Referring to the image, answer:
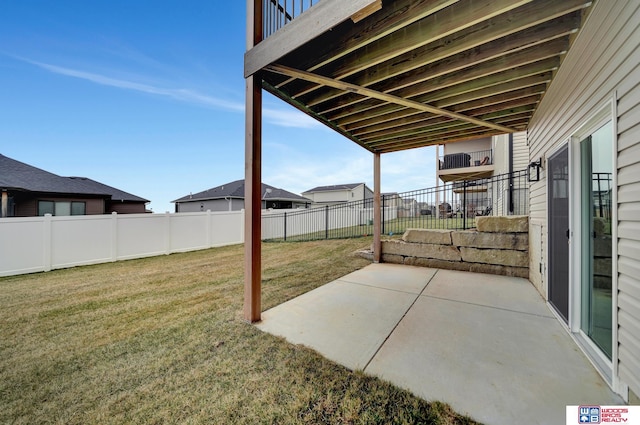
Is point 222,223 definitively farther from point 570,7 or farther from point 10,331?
point 570,7

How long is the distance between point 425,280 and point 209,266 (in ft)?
16.3

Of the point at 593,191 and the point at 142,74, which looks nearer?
the point at 593,191

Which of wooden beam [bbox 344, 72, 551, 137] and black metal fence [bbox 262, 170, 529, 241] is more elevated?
wooden beam [bbox 344, 72, 551, 137]

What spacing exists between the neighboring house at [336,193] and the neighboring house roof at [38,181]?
58.6 feet

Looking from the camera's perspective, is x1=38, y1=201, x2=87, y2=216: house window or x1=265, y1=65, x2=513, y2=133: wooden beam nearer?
x1=265, y1=65, x2=513, y2=133: wooden beam

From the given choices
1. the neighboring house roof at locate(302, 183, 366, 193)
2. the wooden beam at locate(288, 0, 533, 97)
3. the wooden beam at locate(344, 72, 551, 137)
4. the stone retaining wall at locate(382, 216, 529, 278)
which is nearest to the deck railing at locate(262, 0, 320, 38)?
the wooden beam at locate(288, 0, 533, 97)

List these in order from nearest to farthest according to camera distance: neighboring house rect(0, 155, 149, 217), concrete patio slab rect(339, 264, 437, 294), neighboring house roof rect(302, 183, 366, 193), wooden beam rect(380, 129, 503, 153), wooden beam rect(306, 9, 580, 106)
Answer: wooden beam rect(306, 9, 580, 106) < concrete patio slab rect(339, 264, 437, 294) < wooden beam rect(380, 129, 503, 153) < neighboring house rect(0, 155, 149, 217) < neighboring house roof rect(302, 183, 366, 193)

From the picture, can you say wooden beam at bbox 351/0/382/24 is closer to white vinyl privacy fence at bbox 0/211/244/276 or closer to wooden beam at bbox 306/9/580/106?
wooden beam at bbox 306/9/580/106

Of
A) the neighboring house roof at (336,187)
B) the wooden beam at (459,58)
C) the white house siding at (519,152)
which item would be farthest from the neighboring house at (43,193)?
the white house siding at (519,152)

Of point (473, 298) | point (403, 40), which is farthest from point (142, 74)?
point (473, 298)

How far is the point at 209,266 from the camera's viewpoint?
19.0 ft

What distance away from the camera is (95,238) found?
6.13 metres

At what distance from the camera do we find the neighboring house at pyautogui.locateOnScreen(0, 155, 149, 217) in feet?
31.9

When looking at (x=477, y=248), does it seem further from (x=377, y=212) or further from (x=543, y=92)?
(x=543, y=92)
